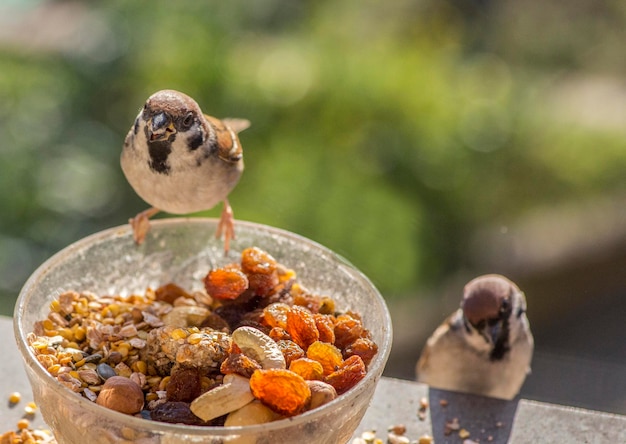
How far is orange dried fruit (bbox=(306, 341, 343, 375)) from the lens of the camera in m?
1.10

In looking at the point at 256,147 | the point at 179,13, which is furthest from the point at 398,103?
the point at 179,13

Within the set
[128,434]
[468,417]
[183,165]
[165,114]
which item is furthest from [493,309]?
[128,434]

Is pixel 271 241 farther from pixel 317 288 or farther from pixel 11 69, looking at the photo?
pixel 11 69

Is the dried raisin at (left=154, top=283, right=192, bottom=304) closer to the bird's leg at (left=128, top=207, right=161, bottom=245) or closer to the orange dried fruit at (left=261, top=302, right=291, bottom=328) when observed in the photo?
the bird's leg at (left=128, top=207, right=161, bottom=245)

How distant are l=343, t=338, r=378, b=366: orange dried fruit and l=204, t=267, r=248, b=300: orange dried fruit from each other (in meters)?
0.19

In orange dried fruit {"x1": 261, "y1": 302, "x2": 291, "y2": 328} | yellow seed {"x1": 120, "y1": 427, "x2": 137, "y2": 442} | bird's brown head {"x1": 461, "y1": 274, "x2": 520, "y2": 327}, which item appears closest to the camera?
yellow seed {"x1": 120, "y1": 427, "x2": 137, "y2": 442}

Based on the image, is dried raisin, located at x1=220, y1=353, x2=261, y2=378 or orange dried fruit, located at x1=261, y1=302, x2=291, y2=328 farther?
orange dried fruit, located at x1=261, y1=302, x2=291, y2=328

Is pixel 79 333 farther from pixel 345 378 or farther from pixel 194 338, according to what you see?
pixel 345 378

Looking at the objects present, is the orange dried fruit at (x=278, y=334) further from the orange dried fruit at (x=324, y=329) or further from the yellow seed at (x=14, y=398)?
the yellow seed at (x=14, y=398)

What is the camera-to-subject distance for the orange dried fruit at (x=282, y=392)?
1001 millimetres

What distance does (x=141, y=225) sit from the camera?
1393 mm

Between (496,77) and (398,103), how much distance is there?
0.65 meters

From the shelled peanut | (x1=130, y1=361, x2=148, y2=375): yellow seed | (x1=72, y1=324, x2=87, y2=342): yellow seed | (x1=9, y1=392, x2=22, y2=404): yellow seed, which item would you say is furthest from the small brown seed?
(x1=9, y1=392, x2=22, y2=404): yellow seed

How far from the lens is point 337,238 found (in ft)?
10.2
